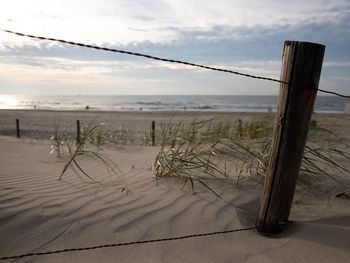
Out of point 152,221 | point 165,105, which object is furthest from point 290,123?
point 165,105

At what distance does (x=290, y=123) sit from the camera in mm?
2520

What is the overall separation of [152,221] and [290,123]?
4.84 ft

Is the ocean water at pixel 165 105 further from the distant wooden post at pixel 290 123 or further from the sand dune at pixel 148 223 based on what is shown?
the distant wooden post at pixel 290 123

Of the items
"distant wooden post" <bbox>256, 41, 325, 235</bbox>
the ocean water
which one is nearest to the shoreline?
the ocean water

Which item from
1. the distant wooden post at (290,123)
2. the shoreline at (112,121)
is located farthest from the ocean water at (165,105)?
the distant wooden post at (290,123)

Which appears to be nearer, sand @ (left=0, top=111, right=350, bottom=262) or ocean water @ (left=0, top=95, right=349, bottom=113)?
sand @ (left=0, top=111, right=350, bottom=262)

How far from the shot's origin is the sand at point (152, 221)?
8.40 ft

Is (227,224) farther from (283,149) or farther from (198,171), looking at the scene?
(198,171)

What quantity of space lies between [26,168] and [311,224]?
387 cm

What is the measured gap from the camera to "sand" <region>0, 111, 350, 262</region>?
8.40 feet

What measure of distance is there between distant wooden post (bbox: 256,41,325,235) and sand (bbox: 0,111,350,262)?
12.0 inches

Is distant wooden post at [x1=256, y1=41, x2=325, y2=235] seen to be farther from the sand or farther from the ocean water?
the ocean water

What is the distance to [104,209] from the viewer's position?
3.27m

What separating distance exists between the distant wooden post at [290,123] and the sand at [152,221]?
12.0 inches
